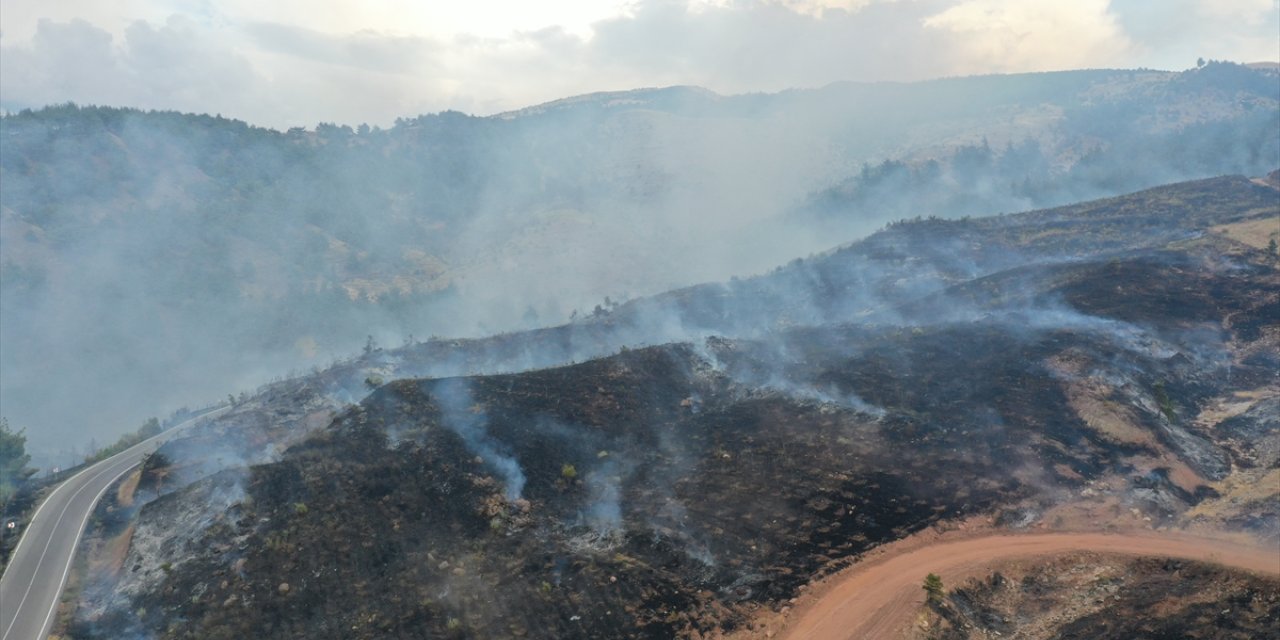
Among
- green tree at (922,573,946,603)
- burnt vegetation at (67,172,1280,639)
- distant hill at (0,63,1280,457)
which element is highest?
distant hill at (0,63,1280,457)

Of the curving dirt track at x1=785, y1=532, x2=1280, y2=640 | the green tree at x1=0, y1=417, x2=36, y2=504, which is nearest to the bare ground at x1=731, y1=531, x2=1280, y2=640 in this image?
the curving dirt track at x1=785, y1=532, x2=1280, y2=640

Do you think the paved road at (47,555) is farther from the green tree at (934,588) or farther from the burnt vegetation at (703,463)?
the green tree at (934,588)

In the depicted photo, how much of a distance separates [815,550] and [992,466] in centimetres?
1104

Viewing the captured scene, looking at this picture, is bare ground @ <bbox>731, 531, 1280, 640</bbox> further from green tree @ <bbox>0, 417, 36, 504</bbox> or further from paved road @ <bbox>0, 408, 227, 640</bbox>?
green tree @ <bbox>0, 417, 36, 504</bbox>

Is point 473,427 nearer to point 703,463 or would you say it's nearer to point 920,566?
point 703,463

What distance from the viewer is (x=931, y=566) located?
27.3 metres

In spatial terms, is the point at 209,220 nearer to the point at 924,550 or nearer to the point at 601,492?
the point at 601,492

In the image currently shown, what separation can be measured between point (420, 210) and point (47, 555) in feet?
399

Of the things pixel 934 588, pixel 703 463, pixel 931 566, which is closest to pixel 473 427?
pixel 703 463

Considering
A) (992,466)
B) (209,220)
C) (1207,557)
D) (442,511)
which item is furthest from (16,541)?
(209,220)

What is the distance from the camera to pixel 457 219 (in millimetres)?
155125

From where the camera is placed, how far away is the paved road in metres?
32.6

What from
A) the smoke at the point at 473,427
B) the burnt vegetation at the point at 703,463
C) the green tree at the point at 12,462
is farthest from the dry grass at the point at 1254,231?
A: the green tree at the point at 12,462

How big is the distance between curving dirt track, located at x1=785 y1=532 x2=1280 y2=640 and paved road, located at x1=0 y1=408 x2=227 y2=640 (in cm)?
3254
